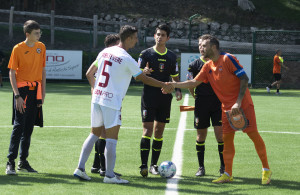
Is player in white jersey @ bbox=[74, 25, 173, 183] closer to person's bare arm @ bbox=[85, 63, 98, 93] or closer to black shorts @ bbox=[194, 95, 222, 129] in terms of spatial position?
person's bare arm @ bbox=[85, 63, 98, 93]

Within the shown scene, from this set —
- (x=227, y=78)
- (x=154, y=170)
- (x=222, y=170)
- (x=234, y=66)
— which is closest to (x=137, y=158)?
(x=154, y=170)

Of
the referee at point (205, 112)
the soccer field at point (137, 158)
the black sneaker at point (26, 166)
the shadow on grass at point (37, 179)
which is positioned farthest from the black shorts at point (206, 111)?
the black sneaker at point (26, 166)

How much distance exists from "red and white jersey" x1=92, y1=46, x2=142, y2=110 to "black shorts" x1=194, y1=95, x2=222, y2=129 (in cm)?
163

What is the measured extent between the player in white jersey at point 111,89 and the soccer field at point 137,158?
0.39 m

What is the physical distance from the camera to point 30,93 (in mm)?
8539

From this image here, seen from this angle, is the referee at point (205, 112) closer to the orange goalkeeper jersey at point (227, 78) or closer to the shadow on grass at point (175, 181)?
the shadow on grass at point (175, 181)

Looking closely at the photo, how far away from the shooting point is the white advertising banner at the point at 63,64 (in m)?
30.1

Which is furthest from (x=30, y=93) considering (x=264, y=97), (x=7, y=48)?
(x=7, y=48)

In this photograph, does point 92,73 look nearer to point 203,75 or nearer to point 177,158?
point 203,75

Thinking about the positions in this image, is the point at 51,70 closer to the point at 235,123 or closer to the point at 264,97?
the point at 264,97

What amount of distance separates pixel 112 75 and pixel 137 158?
2.61m

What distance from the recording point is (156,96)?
8773 mm

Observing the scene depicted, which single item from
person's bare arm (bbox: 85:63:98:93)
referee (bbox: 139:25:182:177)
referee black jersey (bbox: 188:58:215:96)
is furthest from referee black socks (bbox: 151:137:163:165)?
person's bare arm (bbox: 85:63:98:93)

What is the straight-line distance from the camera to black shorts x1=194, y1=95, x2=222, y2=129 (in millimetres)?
8906
